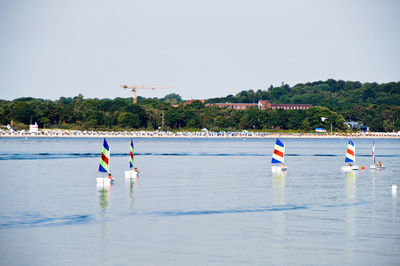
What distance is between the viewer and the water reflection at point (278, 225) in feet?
74.4

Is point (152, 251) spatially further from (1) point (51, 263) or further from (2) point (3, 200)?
(2) point (3, 200)

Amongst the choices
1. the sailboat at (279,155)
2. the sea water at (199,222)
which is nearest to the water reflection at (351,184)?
the sea water at (199,222)

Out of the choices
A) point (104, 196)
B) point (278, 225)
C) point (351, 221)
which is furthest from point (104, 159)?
point (351, 221)

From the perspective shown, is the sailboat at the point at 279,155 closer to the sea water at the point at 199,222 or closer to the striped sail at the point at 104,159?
the sea water at the point at 199,222

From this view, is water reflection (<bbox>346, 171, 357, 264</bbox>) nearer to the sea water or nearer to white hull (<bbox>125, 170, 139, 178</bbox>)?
the sea water

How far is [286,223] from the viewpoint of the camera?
1169 inches

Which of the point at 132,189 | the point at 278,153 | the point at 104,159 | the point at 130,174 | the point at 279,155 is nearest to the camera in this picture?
the point at 132,189

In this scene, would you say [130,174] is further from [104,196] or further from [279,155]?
[279,155]

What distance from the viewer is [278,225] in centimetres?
2914

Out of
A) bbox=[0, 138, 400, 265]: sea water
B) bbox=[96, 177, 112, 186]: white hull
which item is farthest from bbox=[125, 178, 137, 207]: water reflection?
bbox=[96, 177, 112, 186]: white hull

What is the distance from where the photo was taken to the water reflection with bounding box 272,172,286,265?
22.7m

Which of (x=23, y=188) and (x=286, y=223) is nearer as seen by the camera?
(x=286, y=223)

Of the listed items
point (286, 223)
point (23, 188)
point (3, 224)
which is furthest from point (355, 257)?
point (23, 188)

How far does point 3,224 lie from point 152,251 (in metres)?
9.37
